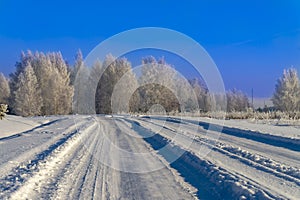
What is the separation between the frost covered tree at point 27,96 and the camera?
58.1m

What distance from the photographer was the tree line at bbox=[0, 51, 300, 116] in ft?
192

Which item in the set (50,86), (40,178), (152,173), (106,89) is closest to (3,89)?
(50,86)

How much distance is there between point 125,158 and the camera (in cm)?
1082

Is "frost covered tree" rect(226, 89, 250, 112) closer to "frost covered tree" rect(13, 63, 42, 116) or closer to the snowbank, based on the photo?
"frost covered tree" rect(13, 63, 42, 116)

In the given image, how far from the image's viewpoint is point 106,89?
66.9 meters

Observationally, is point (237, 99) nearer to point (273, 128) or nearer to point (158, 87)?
point (158, 87)

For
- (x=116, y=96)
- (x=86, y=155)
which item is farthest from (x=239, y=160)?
(x=116, y=96)

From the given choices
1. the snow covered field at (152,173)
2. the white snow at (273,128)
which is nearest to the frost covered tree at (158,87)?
the white snow at (273,128)

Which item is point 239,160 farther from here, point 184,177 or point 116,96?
point 116,96

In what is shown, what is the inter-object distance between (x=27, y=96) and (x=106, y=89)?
1464cm

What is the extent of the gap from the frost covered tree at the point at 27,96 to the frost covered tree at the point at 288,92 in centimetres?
4031

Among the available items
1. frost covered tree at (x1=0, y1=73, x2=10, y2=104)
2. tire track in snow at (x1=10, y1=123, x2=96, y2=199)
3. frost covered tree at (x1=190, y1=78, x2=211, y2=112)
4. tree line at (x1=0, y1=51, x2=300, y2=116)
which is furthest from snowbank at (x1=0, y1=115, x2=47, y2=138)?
frost covered tree at (x1=190, y1=78, x2=211, y2=112)

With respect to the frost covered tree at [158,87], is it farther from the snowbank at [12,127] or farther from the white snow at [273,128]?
the white snow at [273,128]

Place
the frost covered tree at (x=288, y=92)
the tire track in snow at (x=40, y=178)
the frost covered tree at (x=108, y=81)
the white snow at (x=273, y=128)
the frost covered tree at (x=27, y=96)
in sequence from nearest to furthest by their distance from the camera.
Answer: the tire track in snow at (x=40, y=178) < the white snow at (x=273, y=128) < the frost covered tree at (x=27, y=96) < the frost covered tree at (x=288, y=92) < the frost covered tree at (x=108, y=81)
